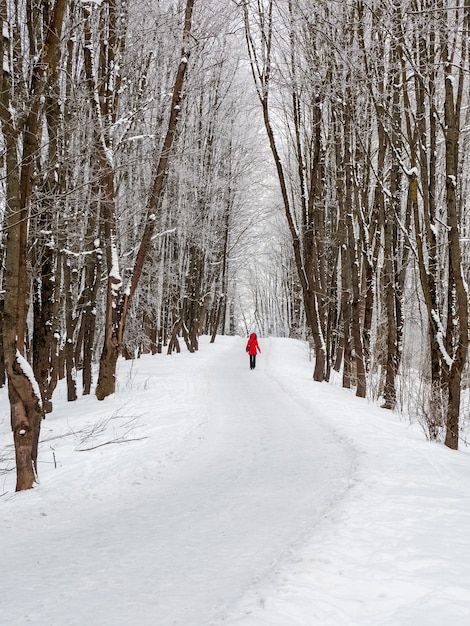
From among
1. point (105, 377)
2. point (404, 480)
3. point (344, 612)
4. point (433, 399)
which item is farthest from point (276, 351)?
point (344, 612)

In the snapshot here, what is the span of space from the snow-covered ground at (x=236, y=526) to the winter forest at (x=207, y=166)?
1243mm

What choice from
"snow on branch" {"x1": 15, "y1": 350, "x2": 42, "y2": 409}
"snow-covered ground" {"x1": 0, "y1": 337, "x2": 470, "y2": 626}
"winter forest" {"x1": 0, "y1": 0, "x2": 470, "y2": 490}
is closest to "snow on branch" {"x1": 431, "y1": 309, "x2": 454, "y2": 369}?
"winter forest" {"x1": 0, "y1": 0, "x2": 470, "y2": 490}

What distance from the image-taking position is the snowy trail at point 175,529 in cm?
337

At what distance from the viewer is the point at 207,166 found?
24875 millimetres

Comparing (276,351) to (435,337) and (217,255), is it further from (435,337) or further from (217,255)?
(435,337)

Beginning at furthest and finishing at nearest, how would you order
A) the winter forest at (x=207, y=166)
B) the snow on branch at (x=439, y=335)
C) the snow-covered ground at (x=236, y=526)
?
the snow on branch at (x=439, y=335), the winter forest at (x=207, y=166), the snow-covered ground at (x=236, y=526)

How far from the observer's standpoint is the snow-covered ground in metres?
3.23

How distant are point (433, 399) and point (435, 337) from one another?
4.96ft

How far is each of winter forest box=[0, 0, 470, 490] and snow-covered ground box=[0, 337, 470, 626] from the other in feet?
4.08

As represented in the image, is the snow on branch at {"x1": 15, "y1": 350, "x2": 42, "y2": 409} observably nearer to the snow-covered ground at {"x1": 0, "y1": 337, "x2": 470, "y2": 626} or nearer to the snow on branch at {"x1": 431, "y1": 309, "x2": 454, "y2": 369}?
the snow-covered ground at {"x1": 0, "y1": 337, "x2": 470, "y2": 626}

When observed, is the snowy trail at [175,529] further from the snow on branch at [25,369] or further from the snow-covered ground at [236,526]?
the snow on branch at [25,369]

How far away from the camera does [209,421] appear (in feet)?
31.9

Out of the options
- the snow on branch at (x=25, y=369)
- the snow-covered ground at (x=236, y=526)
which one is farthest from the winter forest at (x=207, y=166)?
the snow-covered ground at (x=236, y=526)

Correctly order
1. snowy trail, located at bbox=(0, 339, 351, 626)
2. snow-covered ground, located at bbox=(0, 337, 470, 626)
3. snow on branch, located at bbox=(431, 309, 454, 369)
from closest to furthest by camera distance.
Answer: snow-covered ground, located at bbox=(0, 337, 470, 626) → snowy trail, located at bbox=(0, 339, 351, 626) → snow on branch, located at bbox=(431, 309, 454, 369)
